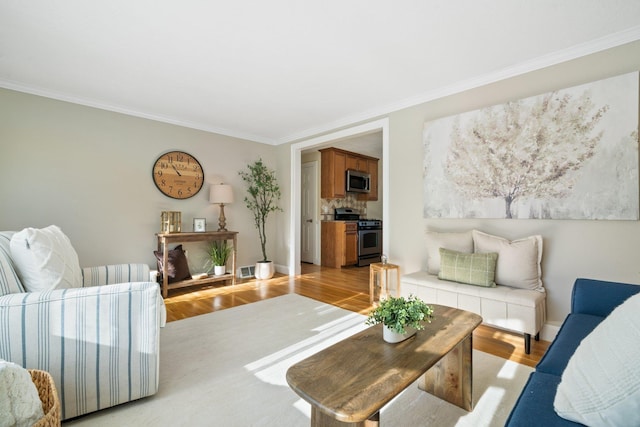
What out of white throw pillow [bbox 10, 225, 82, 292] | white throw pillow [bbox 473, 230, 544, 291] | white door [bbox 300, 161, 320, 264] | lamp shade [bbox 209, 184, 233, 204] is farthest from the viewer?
white door [bbox 300, 161, 320, 264]

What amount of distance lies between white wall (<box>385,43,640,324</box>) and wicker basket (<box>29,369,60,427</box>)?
10.3ft

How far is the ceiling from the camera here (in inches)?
75.9

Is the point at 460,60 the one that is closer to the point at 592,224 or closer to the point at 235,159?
the point at 592,224

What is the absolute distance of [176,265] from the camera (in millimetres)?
3885

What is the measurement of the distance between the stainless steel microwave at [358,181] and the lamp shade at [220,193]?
106 inches

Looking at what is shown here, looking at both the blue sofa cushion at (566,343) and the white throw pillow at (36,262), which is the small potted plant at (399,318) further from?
the white throw pillow at (36,262)

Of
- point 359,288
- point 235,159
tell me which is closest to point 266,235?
point 235,159

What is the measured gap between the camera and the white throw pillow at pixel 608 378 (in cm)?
69

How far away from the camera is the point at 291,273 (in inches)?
198

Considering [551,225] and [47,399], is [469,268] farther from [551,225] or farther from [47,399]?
[47,399]

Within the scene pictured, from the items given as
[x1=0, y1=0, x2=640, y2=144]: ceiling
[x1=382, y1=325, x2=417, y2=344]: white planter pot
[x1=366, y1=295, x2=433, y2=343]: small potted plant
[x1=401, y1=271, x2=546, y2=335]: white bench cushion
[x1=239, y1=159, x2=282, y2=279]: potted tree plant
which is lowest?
[x1=401, y1=271, x2=546, y2=335]: white bench cushion

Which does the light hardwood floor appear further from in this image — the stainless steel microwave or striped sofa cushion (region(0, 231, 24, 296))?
the stainless steel microwave

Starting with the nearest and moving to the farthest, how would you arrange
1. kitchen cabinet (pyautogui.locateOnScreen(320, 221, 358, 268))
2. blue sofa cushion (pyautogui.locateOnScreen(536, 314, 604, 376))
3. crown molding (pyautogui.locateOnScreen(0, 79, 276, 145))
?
blue sofa cushion (pyautogui.locateOnScreen(536, 314, 604, 376)) < crown molding (pyautogui.locateOnScreen(0, 79, 276, 145)) < kitchen cabinet (pyautogui.locateOnScreen(320, 221, 358, 268))

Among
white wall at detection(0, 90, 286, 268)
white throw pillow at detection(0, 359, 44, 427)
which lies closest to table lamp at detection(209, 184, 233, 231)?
white wall at detection(0, 90, 286, 268)
